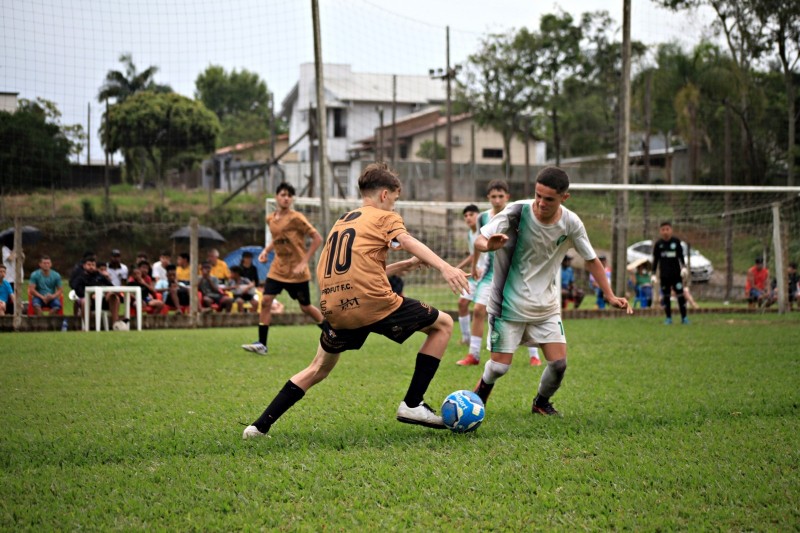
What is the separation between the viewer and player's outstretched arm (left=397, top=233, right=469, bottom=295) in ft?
17.9

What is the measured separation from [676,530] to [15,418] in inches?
204

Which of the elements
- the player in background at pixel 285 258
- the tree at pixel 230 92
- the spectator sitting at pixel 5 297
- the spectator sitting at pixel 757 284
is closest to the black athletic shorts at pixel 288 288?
the player in background at pixel 285 258

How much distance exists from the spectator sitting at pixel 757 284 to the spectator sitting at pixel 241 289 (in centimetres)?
1316

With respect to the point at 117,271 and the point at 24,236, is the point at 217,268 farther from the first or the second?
the point at 24,236

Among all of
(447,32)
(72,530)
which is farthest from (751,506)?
(447,32)

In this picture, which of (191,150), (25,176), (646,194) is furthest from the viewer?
(191,150)

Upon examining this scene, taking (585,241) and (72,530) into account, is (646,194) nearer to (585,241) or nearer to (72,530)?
(585,241)

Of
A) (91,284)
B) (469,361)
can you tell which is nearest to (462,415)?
(469,361)

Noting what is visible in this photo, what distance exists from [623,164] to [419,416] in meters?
17.7

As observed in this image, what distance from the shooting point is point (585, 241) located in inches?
272

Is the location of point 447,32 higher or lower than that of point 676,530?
higher

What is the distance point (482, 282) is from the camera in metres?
11.4

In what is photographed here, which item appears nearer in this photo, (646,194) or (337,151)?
(646,194)

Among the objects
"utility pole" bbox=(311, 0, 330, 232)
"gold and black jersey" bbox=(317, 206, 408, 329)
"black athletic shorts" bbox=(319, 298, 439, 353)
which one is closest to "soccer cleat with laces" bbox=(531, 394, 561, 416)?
"black athletic shorts" bbox=(319, 298, 439, 353)
